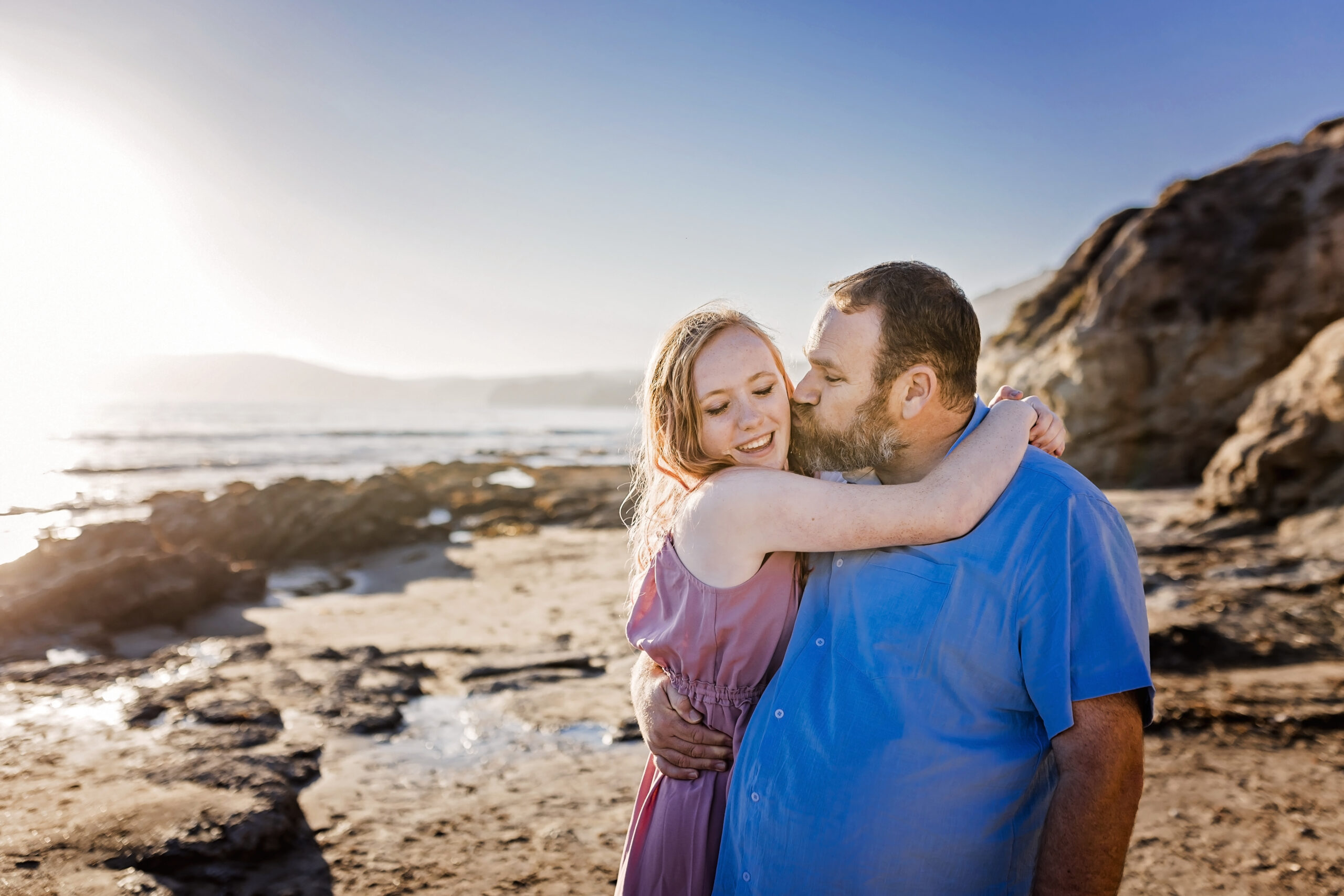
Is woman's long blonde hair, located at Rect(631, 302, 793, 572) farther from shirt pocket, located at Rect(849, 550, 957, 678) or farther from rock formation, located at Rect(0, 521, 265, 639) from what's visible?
rock formation, located at Rect(0, 521, 265, 639)

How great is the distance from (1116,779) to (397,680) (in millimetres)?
5300


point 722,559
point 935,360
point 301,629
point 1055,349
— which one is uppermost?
point 1055,349

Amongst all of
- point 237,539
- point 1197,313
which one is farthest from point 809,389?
point 1197,313

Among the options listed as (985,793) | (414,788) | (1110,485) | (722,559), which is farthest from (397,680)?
(1110,485)

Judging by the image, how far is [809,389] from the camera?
2.39 m

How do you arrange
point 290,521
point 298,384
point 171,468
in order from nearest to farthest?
point 290,521 → point 171,468 → point 298,384

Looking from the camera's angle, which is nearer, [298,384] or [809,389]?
[809,389]

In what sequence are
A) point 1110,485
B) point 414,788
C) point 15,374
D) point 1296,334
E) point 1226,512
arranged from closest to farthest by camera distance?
point 414,788
point 1226,512
point 1296,334
point 1110,485
point 15,374

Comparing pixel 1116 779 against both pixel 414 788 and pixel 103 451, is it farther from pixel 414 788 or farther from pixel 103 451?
pixel 103 451

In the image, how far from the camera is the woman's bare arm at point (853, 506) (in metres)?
1.86

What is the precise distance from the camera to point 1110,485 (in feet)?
49.6

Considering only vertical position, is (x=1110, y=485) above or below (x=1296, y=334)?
below

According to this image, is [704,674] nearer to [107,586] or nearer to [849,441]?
[849,441]

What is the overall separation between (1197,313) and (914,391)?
55.4ft
